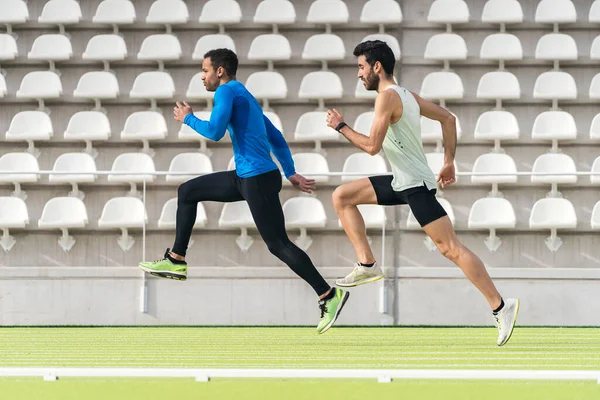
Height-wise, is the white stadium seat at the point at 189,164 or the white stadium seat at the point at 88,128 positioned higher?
the white stadium seat at the point at 88,128

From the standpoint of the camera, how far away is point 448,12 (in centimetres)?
1026

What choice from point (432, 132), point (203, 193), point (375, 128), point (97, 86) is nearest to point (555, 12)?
point (432, 132)

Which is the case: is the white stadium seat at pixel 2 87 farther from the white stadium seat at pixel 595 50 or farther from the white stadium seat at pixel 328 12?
the white stadium seat at pixel 595 50

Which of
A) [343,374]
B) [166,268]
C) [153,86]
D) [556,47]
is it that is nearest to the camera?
[343,374]

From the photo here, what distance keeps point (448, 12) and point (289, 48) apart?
1647 millimetres

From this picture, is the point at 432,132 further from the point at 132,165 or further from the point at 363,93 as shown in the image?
the point at 132,165

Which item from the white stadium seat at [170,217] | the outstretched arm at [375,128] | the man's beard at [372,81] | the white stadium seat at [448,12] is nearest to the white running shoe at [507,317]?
the outstretched arm at [375,128]

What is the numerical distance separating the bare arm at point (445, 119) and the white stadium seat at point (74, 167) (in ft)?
15.9

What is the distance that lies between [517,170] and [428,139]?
955mm

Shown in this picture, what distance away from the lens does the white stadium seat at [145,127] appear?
971 cm

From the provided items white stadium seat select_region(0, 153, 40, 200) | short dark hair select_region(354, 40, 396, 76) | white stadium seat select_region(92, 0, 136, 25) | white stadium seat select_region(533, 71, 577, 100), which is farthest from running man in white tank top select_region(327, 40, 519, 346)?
white stadium seat select_region(92, 0, 136, 25)

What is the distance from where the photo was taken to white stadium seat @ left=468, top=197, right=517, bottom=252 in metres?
9.12

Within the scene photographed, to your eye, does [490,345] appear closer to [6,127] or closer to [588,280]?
[588,280]

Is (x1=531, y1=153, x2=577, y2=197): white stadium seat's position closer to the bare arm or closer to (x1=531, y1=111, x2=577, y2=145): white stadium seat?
(x1=531, y1=111, x2=577, y2=145): white stadium seat
